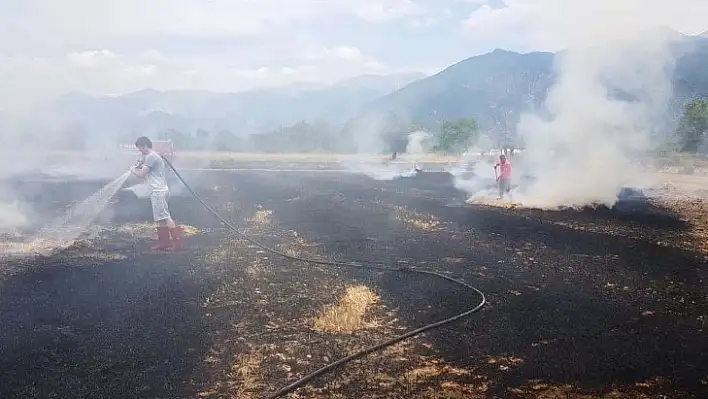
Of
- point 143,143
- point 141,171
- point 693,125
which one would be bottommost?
Answer: point 141,171

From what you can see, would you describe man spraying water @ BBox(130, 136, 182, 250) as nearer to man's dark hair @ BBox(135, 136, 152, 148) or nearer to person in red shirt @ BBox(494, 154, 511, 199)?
man's dark hair @ BBox(135, 136, 152, 148)

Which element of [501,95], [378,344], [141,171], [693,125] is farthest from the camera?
[501,95]

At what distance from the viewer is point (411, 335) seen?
6473 mm

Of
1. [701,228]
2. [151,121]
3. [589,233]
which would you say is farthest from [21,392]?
[151,121]

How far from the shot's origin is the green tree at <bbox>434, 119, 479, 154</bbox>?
53.9 m

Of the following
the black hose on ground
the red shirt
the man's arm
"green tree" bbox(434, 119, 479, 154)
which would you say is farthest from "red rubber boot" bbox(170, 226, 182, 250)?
"green tree" bbox(434, 119, 479, 154)

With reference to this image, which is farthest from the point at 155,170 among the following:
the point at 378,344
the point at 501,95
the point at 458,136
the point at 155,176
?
the point at 501,95

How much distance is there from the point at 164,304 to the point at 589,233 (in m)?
9.84

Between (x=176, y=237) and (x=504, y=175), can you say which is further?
(x=504, y=175)

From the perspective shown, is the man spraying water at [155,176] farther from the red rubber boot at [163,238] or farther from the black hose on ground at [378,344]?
the black hose on ground at [378,344]

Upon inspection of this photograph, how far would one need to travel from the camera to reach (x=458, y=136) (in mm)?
53875

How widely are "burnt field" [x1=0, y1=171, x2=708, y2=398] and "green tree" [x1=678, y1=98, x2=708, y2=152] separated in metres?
30.5

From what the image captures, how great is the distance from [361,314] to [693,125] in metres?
41.4

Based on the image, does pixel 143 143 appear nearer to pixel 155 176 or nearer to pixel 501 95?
pixel 155 176
